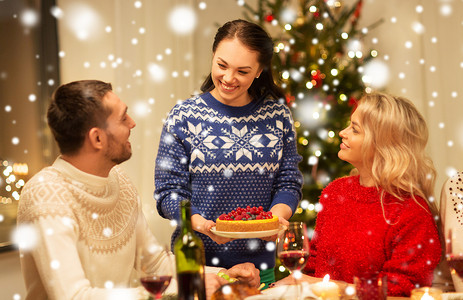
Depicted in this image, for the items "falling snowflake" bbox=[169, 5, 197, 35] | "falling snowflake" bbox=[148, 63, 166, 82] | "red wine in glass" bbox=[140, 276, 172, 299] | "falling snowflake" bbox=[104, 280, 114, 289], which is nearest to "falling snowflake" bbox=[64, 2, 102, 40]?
"falling snowflake" bbox=[148, 63, 166, 82]

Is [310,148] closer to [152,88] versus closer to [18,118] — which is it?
[152,88]

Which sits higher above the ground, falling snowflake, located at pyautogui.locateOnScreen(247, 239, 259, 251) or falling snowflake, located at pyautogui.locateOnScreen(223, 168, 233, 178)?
falling snowflake, located at pyautogui.locateOnScreen(223, 168, 233, 178)

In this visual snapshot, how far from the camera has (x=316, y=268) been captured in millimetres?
2053

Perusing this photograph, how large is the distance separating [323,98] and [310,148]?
37cm

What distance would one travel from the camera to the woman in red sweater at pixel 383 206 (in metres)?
1.82

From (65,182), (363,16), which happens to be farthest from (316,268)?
(363,16)

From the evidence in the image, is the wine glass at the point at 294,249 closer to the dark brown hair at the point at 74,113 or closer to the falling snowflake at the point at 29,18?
the dark brown hair at the point at 74,113

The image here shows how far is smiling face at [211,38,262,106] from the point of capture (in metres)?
2.02

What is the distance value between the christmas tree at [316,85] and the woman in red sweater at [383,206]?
1560mm

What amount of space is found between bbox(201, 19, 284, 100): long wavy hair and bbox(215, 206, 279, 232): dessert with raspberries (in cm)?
56

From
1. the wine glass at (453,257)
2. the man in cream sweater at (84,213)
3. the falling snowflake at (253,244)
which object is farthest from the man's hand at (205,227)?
the wine glass at (453,257)

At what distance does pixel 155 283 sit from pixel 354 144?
108 cm

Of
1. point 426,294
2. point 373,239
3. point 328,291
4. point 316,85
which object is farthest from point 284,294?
point 316,85

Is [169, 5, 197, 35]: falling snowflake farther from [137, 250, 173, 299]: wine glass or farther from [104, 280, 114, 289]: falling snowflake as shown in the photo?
[137, 250, 173, 299]: wine glass
